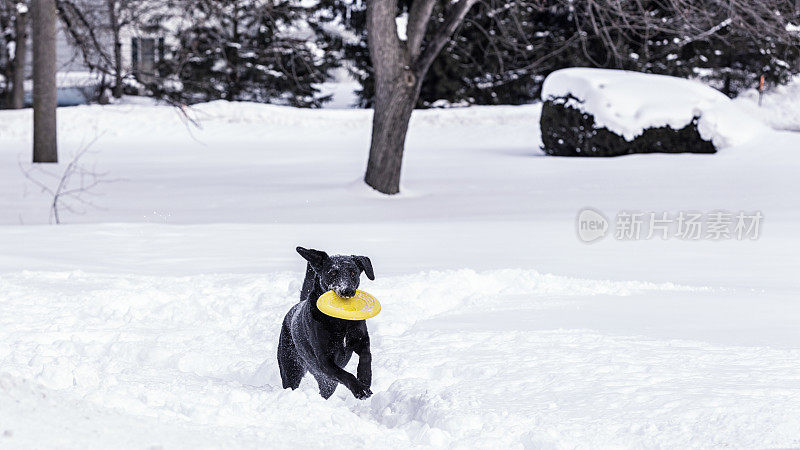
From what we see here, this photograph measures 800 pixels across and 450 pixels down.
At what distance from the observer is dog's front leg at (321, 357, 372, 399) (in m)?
4.09

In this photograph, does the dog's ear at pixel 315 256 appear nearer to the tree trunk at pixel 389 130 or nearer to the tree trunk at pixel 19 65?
the tree trunk at pixel 389 130

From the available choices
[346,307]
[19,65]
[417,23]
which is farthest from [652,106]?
[19,65]

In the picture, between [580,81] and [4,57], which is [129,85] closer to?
[4,57]

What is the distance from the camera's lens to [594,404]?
13.2 feet

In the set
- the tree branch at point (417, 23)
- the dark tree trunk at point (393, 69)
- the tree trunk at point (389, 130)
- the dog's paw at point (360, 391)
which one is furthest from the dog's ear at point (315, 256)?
the tree branch at point (417, 23)

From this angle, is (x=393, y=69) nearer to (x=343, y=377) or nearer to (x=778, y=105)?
(x=343, y=377)

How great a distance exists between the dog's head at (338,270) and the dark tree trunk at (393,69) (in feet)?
32.1

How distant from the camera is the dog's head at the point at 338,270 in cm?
392

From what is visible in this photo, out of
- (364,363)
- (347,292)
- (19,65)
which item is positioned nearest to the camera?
(347,292)

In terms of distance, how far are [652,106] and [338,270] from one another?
15217 mm

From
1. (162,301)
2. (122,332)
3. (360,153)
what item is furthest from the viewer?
(360,153)

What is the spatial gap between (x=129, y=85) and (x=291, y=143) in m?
14.2

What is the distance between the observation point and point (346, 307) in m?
3.92

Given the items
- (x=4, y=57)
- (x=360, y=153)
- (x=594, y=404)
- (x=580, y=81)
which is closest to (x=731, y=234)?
(x=594, y=404)
